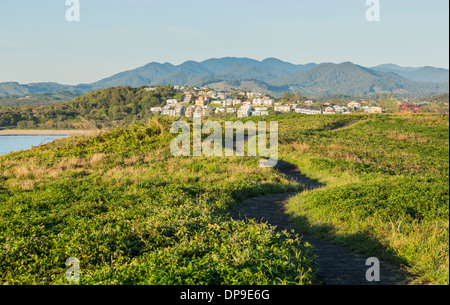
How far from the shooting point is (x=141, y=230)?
5.98m

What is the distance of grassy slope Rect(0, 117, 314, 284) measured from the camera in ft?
14.1

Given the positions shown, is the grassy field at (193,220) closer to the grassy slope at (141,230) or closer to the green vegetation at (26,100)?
the grassy slope at (141,230)

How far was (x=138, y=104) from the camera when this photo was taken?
64.4 meters

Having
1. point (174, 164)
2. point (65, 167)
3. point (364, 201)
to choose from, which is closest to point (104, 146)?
point (65, 167)

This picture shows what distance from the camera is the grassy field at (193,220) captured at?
447 cm

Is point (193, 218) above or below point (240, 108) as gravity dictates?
below

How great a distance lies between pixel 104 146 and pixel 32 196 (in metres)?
10.5

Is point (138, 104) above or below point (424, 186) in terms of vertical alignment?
above

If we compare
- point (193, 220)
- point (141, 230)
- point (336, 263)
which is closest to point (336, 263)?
point (336, 263)

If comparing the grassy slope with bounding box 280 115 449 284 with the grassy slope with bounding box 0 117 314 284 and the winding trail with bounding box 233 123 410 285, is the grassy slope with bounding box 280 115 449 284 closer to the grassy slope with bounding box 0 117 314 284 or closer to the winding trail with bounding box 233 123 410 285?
the winding trail with bounding box 233 123 410 285

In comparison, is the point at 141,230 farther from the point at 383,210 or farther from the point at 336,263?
the point at 383,210

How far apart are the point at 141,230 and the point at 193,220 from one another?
41.4 inches

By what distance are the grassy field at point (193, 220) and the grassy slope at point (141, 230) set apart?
0.02m

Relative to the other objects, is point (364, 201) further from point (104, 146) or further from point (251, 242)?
point (104, 146)
